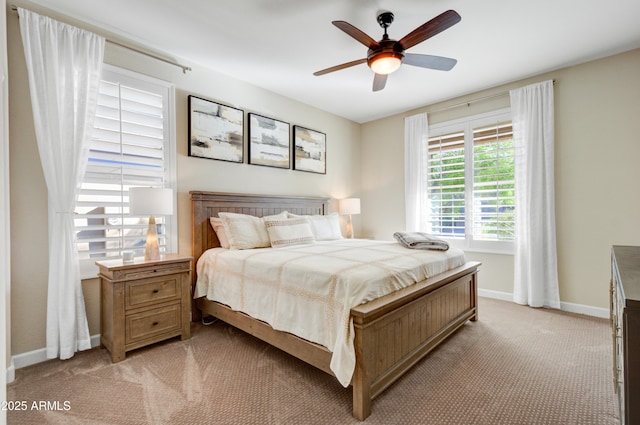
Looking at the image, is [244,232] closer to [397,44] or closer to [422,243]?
[422,243]

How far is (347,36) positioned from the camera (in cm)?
284

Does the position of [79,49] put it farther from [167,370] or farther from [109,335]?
[167,370]

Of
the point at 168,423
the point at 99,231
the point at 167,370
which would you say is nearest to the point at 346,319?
the point at 168,423

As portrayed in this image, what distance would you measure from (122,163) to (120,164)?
0.02 m

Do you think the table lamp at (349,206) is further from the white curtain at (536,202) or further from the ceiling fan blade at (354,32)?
the ceiling fan blade at (354,32)

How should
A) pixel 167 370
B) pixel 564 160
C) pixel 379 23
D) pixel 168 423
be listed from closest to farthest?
pixel 168 423 < pixel 167 370 < pixel 379 23 < pixel 564 160

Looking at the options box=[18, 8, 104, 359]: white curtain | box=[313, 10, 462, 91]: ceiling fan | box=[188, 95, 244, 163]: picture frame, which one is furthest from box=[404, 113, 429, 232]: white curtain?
box=[18, 8, 104, 359]: white curtain

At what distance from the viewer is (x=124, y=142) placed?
2828 mm

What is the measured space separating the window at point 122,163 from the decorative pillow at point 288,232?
1.02 metres

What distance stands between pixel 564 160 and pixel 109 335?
491 centimetres

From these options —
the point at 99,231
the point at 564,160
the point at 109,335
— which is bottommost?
the point at 109,335

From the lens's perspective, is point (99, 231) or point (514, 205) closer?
point (99, 231)

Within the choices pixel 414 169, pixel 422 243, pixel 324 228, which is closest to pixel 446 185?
pixel 414 169

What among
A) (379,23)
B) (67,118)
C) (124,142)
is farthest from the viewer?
(124,142)
